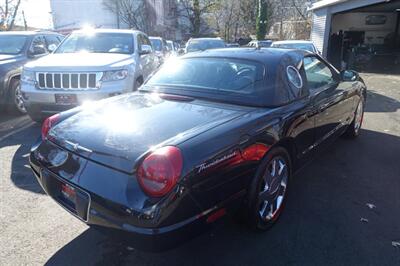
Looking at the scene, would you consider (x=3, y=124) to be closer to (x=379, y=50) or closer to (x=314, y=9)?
(x=314, y=9)

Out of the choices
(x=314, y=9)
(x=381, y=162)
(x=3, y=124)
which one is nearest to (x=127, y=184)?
(x=381, y=162)

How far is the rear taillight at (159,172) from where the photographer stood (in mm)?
2180

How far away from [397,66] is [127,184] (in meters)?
20.9

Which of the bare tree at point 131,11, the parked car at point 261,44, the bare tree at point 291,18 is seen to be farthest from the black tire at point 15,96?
the bare tree at point 131,11

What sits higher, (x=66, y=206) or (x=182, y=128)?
(x=182, y=128)

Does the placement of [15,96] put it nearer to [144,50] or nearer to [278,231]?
[144,50]

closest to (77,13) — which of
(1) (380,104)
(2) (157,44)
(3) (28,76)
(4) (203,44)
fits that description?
(2) (157,44)

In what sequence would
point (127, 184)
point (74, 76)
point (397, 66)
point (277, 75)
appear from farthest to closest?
point (397, 66), point (74, 76), point (277, 75), point (127, 184)

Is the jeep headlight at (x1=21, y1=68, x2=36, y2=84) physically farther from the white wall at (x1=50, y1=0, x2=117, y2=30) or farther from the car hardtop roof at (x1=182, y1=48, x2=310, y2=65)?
the white wall at (x1=50, y1=0, x2=117, y2=30)

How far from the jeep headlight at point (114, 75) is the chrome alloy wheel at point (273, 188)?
3624 millimetres

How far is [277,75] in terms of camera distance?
3.33 m

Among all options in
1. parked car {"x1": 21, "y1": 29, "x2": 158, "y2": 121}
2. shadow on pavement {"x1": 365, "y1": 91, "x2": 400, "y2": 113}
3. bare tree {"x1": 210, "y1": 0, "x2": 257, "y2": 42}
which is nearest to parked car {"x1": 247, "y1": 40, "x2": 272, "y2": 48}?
parked car {"x1": 21, "y1": 29, "x2": 158, "y2": 121}

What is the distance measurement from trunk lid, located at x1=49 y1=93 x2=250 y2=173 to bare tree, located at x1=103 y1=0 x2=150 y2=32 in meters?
37.2

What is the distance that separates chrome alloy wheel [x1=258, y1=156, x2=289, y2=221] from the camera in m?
3.04
